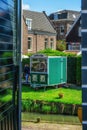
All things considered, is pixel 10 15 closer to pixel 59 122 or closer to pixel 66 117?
pixel 59 122

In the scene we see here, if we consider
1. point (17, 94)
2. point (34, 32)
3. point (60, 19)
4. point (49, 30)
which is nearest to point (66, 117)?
point (17, 94)

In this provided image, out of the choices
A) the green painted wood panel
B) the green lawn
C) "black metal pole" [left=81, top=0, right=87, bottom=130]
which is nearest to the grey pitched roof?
the green painted wood panel

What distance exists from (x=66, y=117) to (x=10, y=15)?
36.7ft

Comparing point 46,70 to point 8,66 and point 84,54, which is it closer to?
point 8,66

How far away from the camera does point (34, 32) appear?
→ 38344 mm

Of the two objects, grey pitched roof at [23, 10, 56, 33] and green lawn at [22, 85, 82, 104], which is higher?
grey pitched roof at [23, 10, 56, 33]

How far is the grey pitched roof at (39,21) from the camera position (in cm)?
3915

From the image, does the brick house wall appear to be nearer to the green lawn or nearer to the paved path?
the green lawn

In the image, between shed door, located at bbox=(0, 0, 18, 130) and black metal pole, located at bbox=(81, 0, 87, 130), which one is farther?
shed door, located at bbox=(0, 0, 18, 130)

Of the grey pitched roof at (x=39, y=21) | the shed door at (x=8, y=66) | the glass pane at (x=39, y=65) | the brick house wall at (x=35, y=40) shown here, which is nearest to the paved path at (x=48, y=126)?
the glass pane at (x=39, y=65)

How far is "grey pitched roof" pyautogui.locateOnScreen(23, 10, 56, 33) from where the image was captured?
39.2 m

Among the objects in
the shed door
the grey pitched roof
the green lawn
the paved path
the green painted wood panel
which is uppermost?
the grey pitched roof

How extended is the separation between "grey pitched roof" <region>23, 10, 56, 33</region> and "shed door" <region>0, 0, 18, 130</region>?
3508cm

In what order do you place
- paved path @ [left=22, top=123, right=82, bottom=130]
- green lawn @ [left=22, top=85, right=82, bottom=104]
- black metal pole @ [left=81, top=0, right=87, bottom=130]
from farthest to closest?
green lawn @ [left=22, top=85, right=82, bottom=104], paved path @ [left=22, top=123, right=82, bottom=130], black metal pole @ [left=81, top=0, right=87, bottom=130]
